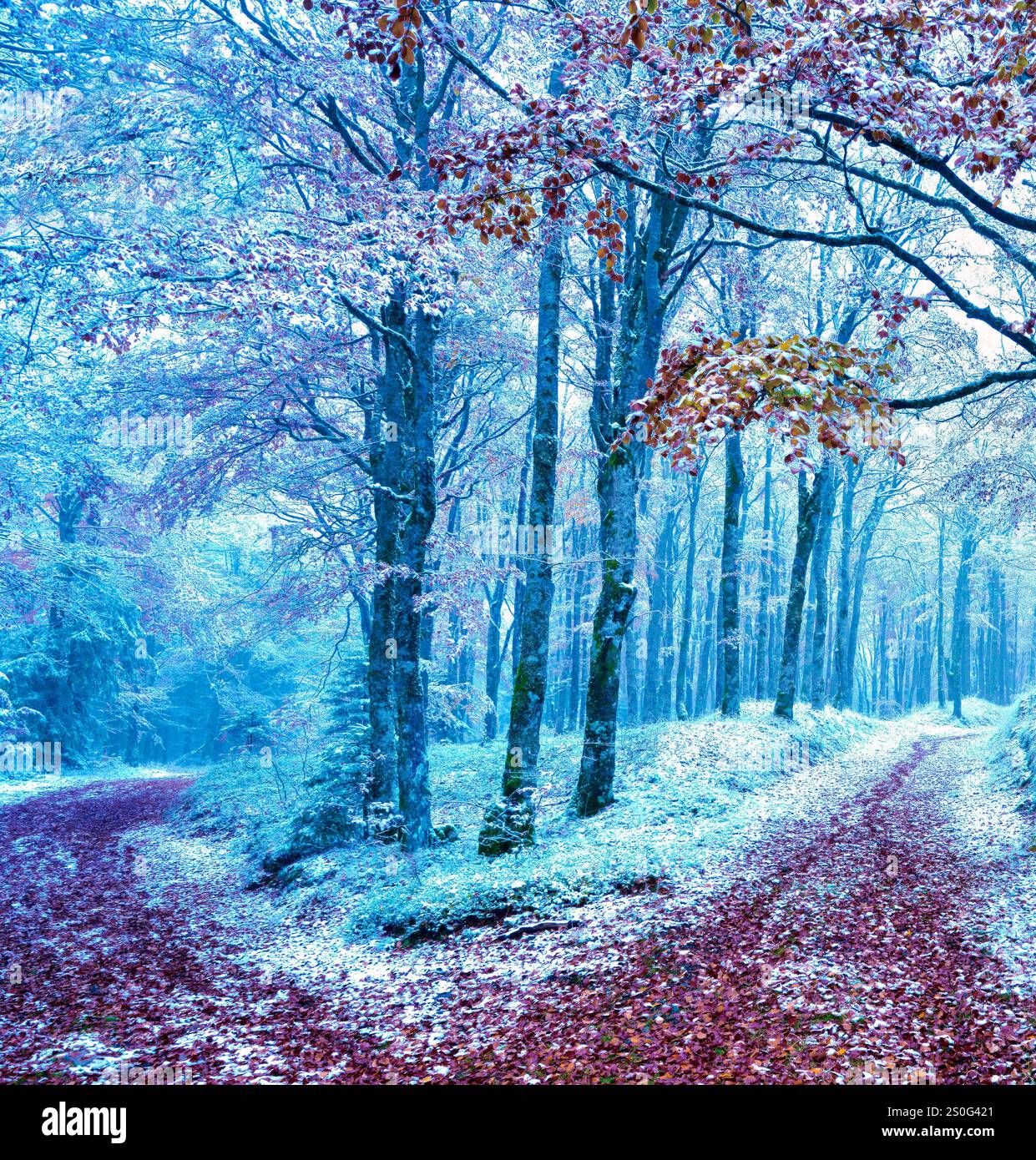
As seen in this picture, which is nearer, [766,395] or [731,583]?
[766,395]

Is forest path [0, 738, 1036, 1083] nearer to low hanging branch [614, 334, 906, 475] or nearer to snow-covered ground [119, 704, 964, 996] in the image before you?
snow-covered ground [119, 704, 964, 996]

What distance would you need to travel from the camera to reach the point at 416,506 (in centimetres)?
1170

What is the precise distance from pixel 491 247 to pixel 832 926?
14.0m

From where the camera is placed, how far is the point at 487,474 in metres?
23.1

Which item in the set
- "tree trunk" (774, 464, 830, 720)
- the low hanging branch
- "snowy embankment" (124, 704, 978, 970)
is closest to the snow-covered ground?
"snowy embankment" (124, 704, 978, 970)

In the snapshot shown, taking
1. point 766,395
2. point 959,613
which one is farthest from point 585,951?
point 959,613

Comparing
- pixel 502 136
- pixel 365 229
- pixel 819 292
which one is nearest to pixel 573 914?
pixel 502 136

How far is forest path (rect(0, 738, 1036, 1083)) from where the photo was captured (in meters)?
5.41

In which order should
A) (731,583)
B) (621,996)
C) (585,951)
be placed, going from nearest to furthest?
(621,996), (585,951), (731,583)

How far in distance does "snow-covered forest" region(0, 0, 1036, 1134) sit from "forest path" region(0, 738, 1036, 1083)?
0.06 m

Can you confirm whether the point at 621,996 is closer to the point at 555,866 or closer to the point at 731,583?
the point at 555,866

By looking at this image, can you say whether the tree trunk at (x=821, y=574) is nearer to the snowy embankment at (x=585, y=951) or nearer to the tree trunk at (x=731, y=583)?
the tree trunk at (x=731, y=583)

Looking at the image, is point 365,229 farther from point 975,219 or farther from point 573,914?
point 573,914

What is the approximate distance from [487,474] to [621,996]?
1829cm
